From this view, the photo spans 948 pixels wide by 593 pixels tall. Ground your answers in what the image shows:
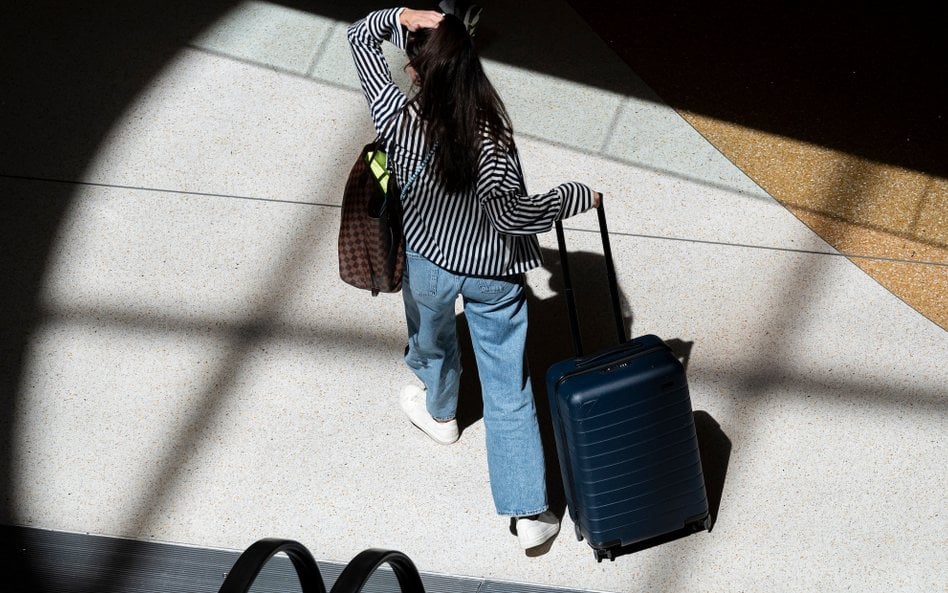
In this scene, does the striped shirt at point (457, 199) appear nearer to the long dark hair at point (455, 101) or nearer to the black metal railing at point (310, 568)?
the long dark hair at point (455, 101)

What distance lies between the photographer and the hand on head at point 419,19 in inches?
101

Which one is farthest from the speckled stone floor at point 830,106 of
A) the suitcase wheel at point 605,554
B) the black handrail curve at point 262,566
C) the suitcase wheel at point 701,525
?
the black handrail curve at point 262,566

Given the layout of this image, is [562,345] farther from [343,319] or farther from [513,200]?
[513,200]

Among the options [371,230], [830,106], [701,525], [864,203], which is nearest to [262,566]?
[371,230]

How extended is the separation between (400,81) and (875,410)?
2.40 m

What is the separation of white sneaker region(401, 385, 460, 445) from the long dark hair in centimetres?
125

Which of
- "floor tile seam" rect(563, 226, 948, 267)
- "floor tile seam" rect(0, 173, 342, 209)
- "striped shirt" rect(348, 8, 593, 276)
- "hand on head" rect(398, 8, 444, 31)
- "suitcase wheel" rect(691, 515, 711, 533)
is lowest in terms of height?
"suitcase wheel" rect(691, 515, 711, 533)

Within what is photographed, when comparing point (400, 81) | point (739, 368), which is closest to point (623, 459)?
point (739, 368)

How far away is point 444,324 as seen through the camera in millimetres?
2949

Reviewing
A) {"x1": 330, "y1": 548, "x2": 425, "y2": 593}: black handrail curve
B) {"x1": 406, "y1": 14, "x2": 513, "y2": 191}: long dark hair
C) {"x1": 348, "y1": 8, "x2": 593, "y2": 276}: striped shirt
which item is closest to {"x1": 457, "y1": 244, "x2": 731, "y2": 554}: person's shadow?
{"x1": 348, "y1": 8, "x2": 593, "y2": 276}: striped shirt

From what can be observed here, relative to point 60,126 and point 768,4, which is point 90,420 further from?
point 768,4

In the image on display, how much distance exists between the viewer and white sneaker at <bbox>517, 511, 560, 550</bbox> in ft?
10.4

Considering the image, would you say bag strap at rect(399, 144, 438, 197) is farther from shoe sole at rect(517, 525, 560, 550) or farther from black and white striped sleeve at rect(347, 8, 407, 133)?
shoe sole at rect(517, 525, 560, 550)

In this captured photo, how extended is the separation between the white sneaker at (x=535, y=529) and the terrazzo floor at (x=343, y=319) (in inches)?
4.7
